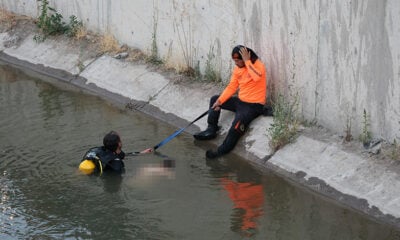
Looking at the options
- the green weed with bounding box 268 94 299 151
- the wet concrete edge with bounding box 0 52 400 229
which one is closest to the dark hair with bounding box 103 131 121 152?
the wet concrete edge with bounding box 0 52 400 229

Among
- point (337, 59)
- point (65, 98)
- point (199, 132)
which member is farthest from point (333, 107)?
point (65, 98)

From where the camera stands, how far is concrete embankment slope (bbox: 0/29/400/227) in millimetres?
8945

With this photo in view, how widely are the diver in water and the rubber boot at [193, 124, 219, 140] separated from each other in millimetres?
1647

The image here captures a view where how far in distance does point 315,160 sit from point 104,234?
299cm

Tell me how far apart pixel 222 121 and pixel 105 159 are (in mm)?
2306

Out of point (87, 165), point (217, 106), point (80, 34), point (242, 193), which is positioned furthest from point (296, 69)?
point (80, 34)

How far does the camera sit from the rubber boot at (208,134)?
11.2 meters

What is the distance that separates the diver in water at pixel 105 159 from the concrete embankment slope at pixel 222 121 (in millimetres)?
1815

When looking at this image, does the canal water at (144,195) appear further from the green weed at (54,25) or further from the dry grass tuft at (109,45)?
the green weed at (54,25)

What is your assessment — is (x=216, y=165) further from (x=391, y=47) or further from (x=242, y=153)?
(x=391, y=47)

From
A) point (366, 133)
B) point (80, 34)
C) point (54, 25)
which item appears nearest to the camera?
point (366, 133)

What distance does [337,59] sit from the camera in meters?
10.0

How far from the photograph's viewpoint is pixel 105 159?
9828 millimetres

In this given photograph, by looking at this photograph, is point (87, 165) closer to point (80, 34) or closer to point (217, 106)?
point (217, 106)
